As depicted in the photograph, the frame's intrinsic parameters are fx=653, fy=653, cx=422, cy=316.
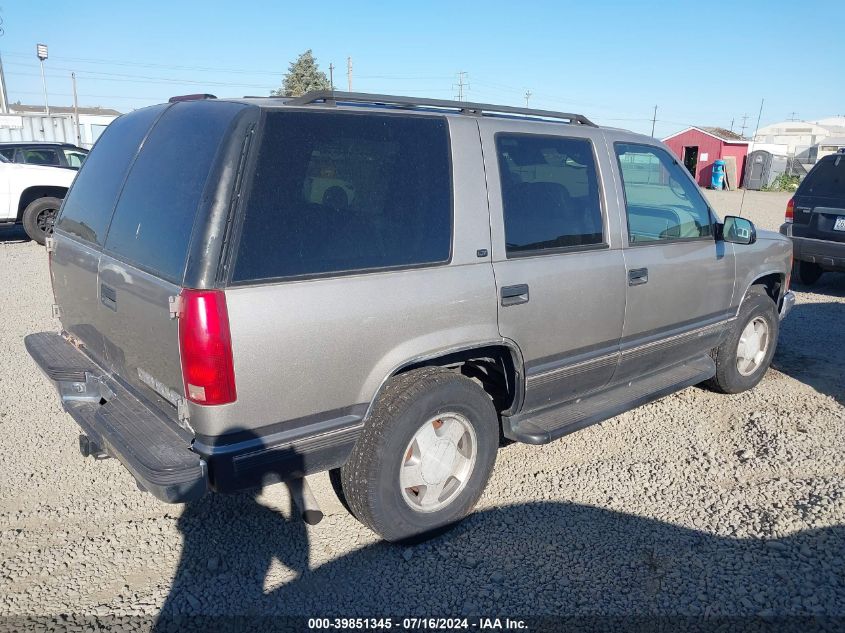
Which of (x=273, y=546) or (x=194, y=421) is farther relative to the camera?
(x=273, y=546)

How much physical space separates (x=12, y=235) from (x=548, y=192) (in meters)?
13.5

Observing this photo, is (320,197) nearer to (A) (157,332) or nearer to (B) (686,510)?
(A) (157,332)

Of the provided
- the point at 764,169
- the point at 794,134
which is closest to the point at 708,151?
the point at 764,169

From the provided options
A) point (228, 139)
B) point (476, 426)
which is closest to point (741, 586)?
point (476, 426)

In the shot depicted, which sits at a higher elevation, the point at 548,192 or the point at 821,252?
the point at 548,192

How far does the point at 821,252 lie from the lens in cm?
827

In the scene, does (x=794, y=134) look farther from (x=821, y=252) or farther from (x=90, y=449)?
(x=90, y=449)

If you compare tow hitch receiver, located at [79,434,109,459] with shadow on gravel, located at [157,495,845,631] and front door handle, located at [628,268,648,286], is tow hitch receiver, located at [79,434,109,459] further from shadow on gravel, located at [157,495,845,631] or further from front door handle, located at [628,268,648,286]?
front door handle, located at [628,268,648,286]

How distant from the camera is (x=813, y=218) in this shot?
27.6 ft

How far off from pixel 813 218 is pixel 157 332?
852 centimetres

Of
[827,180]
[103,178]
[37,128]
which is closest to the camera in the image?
[103,178]

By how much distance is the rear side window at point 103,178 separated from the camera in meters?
3.21

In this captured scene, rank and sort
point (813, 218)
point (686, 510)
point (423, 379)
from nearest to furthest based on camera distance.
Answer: point (423, 379) → point (686, 510) → point (813, 218)

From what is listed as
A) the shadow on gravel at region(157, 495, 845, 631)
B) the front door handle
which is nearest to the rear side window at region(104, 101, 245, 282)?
the shadow on gravel at region(157, 495, 845, 631)
